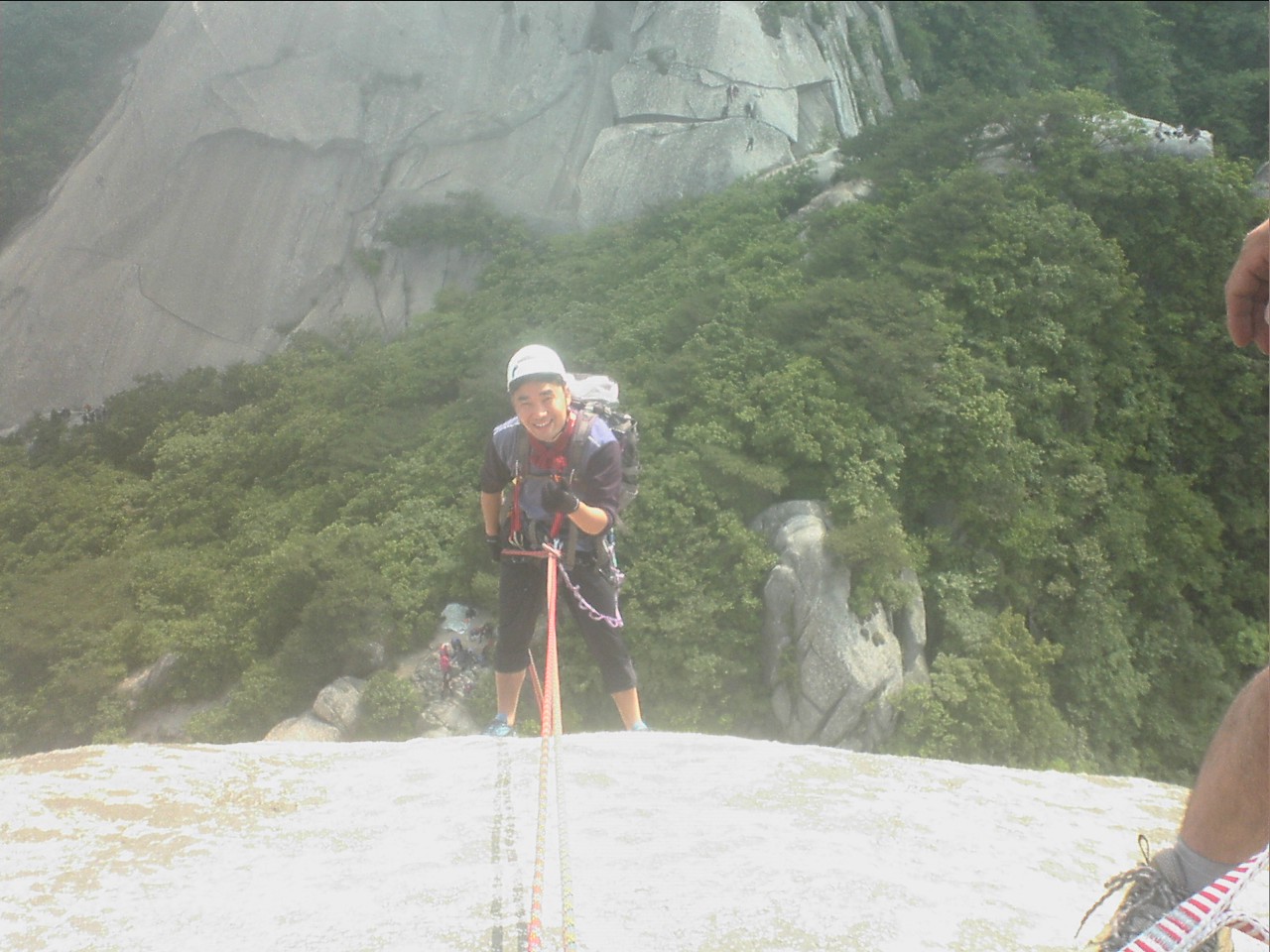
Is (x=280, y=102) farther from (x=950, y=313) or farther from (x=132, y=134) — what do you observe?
(x=950, y=313)

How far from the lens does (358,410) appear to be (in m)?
10.2

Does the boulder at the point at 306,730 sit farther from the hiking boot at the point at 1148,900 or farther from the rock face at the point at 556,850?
the hiking boot at the point at 1148,900

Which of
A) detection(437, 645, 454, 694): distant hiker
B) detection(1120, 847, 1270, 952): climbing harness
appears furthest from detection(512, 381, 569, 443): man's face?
detection(437, 645, 454, 694): distant hiker

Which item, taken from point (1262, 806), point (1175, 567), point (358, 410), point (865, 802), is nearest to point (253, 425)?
point (358, 410)

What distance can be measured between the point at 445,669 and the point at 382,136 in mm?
9728

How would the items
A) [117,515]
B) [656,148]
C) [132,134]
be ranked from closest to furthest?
[117,515], [132,134], [656,148]

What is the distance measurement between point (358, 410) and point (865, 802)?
855 cm

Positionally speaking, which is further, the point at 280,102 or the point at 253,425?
the point at 280,102

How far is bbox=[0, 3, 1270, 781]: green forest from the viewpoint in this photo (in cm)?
753

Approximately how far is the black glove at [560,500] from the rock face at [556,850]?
3.05ft

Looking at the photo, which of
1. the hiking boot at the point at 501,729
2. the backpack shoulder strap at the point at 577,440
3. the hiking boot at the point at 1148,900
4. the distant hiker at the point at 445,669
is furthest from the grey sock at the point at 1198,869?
the distant hiker at the point at 445,669

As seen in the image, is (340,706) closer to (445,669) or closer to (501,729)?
(445,669)

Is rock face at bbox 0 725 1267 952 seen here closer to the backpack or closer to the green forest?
the backpack

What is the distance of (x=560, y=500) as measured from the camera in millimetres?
3492
